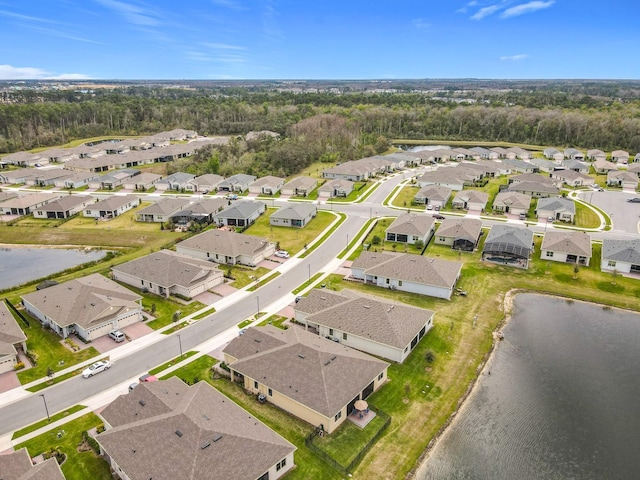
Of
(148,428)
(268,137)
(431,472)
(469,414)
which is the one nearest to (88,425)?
(148,428)

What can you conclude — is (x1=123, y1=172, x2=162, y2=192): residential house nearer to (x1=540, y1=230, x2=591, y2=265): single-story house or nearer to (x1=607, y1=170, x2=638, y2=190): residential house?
(x1=540, y1=230, x2=591, y2=265): single-story house

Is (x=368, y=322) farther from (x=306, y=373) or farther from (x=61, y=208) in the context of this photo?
(x=61, y=208)

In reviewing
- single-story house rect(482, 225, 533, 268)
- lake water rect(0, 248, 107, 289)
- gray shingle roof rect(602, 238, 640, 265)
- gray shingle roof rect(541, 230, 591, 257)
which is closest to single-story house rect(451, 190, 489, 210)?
single-story house rect(482, 225, 533, 268)

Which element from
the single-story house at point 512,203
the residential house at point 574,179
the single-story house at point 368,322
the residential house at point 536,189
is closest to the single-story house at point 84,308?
the single-story house at point 368,322

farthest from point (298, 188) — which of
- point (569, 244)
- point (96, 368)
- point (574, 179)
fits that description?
point (96, 368)

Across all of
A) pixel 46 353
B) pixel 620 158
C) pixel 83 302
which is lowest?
pixel 46 353

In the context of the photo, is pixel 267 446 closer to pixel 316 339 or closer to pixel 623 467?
pixel 316 339
